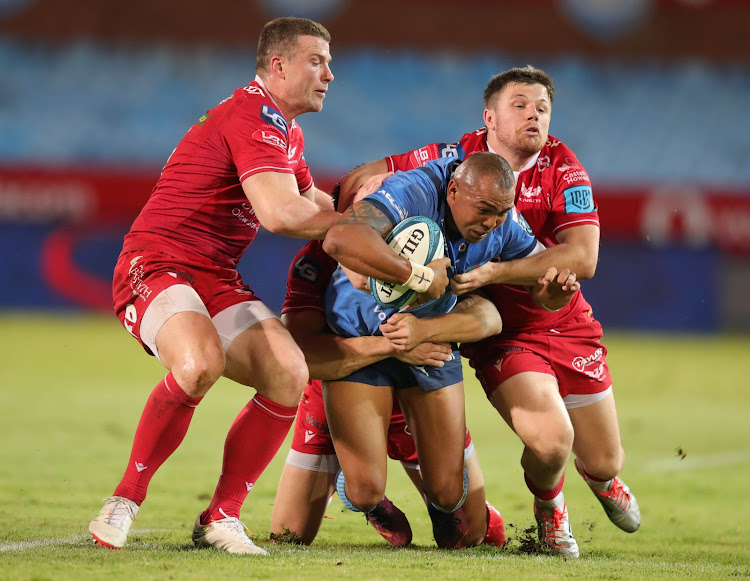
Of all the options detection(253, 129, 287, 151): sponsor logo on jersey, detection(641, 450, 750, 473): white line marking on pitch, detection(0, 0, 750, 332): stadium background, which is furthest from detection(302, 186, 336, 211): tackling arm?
detection(0, 0, 750, 332): stadium background

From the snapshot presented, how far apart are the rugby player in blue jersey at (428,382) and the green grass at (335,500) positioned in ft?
1.11

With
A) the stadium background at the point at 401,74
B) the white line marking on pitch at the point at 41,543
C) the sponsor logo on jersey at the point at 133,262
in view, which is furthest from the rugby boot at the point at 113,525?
the stadium background at the point at 401,74

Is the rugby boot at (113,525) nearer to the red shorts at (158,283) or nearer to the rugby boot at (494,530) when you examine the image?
the red shorts at (158,283)

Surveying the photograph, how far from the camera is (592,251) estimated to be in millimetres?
5414

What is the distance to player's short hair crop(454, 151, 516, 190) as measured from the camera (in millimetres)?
4824

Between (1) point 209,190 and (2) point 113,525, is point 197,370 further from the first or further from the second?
(1) point 209,190

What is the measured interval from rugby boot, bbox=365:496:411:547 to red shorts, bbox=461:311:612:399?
2.87 ft

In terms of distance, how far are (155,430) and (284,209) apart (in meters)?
1.21

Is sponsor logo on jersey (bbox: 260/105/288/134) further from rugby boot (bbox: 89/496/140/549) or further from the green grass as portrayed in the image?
the green grass

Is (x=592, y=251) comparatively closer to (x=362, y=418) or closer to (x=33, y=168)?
(x=362, y=418)

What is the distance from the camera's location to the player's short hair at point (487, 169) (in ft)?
15.8

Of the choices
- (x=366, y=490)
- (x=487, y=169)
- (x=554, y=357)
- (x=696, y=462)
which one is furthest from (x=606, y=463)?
(x=696, y=462)

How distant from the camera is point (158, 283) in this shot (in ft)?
16.1

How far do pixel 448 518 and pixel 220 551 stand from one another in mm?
1333
